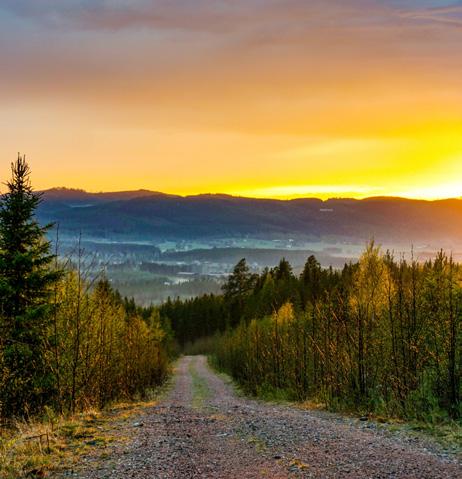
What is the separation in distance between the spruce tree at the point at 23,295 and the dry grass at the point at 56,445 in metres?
5.88

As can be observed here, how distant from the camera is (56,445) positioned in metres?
10.6

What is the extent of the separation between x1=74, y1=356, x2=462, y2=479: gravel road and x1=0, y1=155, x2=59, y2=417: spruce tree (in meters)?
8.60

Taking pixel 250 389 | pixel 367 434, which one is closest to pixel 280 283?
pixel 250 389

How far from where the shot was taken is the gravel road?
879cm

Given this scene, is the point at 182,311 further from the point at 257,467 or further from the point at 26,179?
the point at 257,467

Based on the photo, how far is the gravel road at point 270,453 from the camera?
8789mm

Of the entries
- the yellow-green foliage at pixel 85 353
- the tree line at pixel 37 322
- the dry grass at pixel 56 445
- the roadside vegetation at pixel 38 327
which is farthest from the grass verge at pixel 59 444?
the tree line at pixel 37 322

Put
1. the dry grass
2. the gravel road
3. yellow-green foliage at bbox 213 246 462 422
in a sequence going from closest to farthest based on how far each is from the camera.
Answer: the gravel road
the dry grass
yellow-green foliage at bbox 213 246 462 422

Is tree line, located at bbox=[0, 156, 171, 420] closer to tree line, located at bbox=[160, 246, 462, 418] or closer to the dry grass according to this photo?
the dry grass

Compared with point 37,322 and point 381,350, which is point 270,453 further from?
point 37,322

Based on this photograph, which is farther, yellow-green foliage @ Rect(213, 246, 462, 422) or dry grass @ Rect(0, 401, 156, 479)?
yellow-green foliage @ Rect(213, 246, 462, 422)

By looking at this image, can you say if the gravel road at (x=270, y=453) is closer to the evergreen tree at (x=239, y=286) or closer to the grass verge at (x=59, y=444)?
the grass verge at (x=59, y=444)

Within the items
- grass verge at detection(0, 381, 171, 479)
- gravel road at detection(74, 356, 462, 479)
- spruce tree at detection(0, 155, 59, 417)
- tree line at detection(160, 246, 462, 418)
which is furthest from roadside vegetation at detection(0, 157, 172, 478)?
tree line at detection(160, 246, 462, 418)

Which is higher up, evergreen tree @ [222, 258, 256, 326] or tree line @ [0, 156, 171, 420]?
tree line @ [0, 156, 171, 420]
